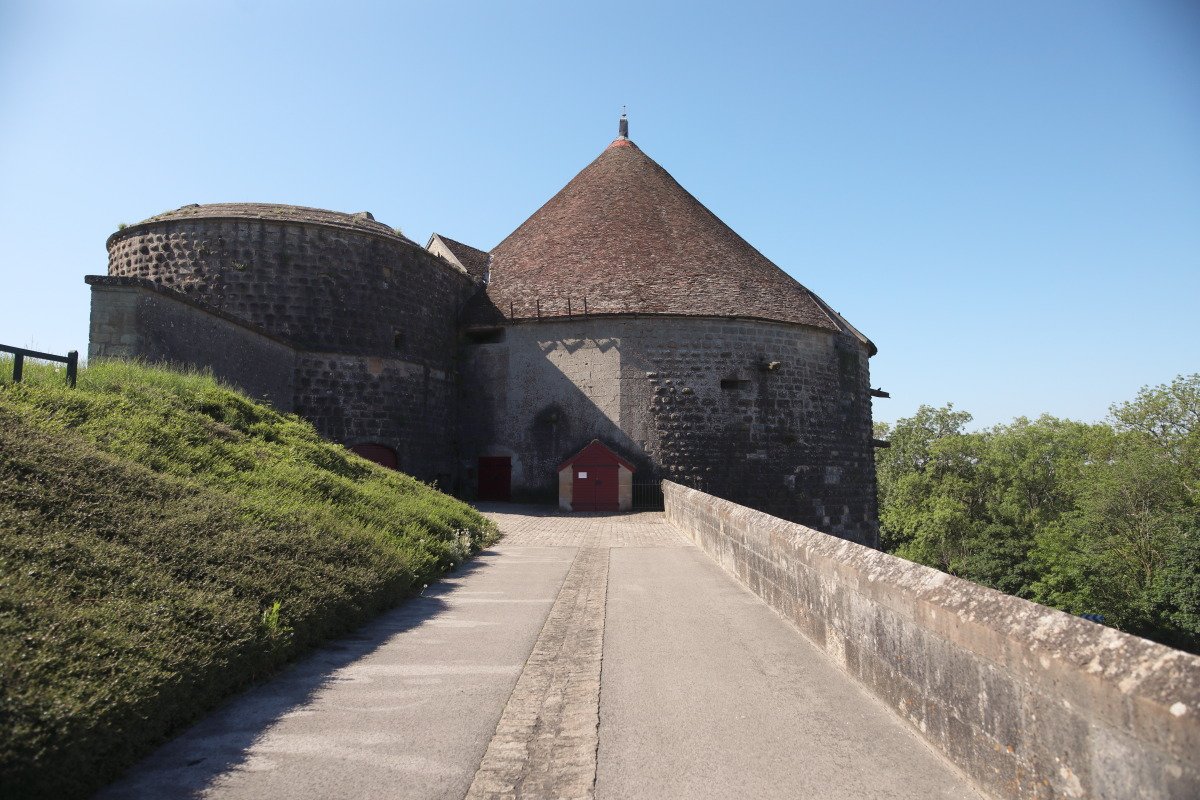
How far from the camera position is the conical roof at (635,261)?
922 inches

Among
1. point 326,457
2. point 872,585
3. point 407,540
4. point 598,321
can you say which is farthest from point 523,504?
point 872,585

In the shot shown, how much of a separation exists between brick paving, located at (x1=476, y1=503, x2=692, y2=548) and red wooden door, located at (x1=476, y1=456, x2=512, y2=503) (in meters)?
0.93

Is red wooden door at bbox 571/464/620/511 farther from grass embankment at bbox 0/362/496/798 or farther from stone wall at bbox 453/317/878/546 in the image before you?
grass embankment at bbox 0/362/496/798

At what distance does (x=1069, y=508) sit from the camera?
49.1 m

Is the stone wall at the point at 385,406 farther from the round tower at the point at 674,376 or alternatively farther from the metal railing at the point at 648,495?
the metal railing at the point at 648,495

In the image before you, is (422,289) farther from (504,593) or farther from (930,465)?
(930,465)

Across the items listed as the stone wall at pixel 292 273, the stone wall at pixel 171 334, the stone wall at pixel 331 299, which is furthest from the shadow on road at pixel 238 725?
the stone wall at pixel 292 273

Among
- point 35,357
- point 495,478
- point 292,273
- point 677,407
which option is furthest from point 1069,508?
point 35,357

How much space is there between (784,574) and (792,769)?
11.5 ft

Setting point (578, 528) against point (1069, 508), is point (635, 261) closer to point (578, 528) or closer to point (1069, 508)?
point (578, 528)

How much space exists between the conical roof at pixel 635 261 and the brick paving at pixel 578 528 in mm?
6206

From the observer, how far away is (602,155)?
1217 inches

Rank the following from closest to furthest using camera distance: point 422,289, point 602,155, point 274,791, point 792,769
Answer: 1. point 274,791
2. point 792,769
3. point 422,289
4. point 602,155

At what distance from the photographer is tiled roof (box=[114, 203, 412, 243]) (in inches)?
774
